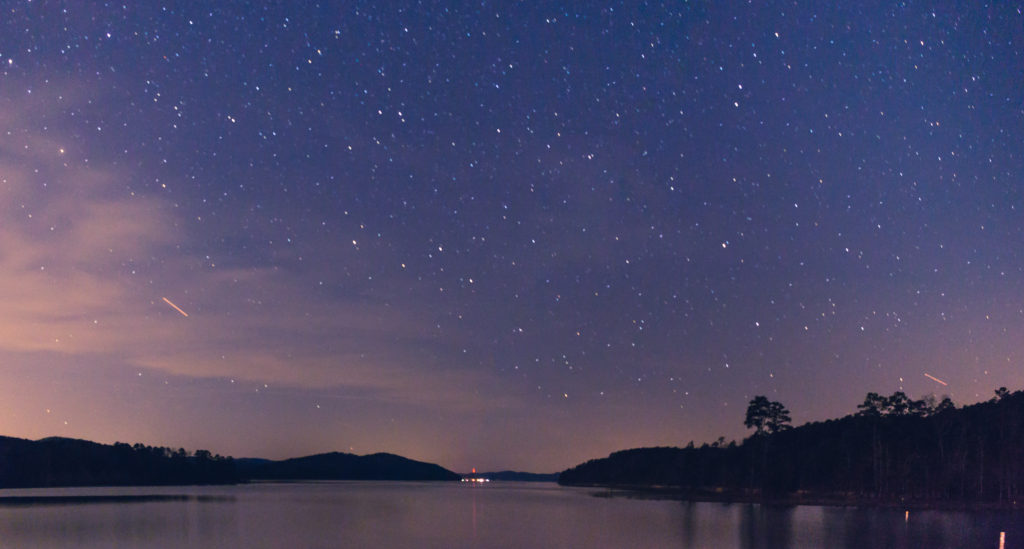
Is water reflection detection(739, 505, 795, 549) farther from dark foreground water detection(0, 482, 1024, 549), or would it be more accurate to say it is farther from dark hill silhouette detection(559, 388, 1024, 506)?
dark hill silhouette detection(559, 388, 1024, 506)

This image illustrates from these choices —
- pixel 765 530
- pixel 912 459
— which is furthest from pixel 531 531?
pixel 912 459

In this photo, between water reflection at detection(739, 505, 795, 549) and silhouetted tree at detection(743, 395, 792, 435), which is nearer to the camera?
water reflection at detection(739, 505, 795, 549)

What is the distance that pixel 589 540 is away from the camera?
1932 inches

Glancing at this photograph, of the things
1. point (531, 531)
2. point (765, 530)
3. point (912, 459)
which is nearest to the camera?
point (765, 530)

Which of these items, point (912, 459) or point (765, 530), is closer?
point (765, 530)

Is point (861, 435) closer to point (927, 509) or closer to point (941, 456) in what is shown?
point (941, 456)

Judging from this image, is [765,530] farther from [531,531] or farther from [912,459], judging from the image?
[912,459]

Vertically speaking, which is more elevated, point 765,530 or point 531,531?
point 765,530

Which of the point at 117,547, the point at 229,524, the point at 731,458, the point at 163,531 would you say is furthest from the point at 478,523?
the point at 731,458

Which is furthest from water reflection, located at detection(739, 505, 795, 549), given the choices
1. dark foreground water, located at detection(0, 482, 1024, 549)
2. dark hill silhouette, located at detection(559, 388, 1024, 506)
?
dark hill silhouette, located at detection(559, 388, 1024, 506)

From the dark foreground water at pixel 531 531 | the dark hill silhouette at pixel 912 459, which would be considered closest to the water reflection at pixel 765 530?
the dark foreground water at pixel 531 531

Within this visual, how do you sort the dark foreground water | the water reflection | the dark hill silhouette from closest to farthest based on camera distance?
1. the water reflection
2. the dark foreground water
3. the dark hill silhouette

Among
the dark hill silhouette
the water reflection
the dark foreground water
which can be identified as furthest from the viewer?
the dark hill silhouette

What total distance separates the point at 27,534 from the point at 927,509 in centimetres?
7729
